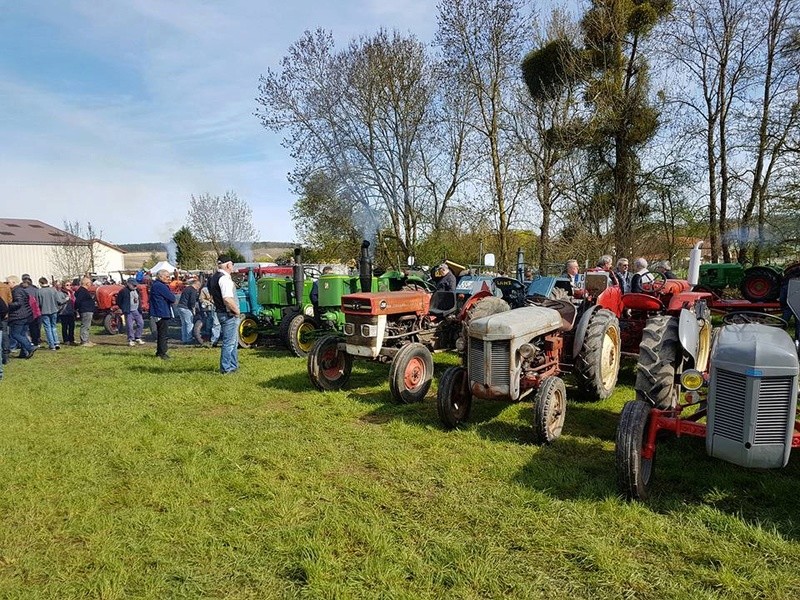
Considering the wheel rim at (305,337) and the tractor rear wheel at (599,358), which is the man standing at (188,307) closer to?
the wheel rim at (305,337)

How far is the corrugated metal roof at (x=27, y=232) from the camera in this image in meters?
42.0

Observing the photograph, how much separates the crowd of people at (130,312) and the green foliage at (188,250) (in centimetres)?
2942

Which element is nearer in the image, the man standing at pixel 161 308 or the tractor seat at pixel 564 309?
the tractor seat at pixel 564 309

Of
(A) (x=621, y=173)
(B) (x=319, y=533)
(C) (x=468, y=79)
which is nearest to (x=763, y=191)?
(A) (x=621, y=173)

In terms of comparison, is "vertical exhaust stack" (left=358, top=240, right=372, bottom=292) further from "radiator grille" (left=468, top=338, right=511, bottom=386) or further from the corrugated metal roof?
the corrugated metal roof

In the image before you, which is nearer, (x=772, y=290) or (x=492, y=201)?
(x=772, y=290)

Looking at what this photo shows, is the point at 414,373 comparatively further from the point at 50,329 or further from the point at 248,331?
the point at 50,329

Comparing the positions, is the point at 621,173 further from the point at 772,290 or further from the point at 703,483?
the point at 703,483

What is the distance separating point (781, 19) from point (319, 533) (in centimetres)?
1831

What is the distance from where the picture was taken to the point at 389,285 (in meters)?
9.36

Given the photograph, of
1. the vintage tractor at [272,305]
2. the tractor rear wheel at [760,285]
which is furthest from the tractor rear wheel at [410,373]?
the tractor rear wheel at [760,285]

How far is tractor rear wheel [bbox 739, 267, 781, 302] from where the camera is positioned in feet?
37.4

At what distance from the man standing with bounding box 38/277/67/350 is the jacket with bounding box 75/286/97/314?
1.18 ft

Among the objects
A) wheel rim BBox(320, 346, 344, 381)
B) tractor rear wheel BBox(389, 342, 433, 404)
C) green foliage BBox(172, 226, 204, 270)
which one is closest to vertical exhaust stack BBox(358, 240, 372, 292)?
wheel rim BBox(320, 346, 344, 381)
